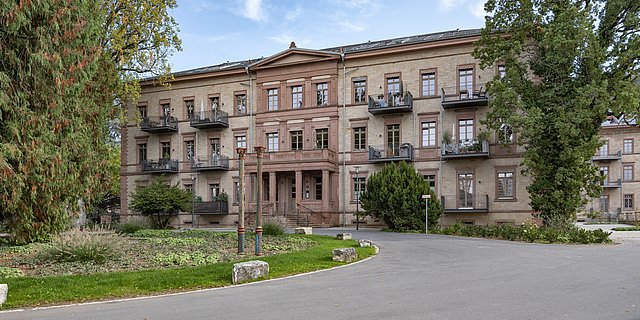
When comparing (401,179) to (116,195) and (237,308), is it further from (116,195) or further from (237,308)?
(116,195)

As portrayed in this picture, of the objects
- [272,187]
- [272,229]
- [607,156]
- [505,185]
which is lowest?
[272,229]

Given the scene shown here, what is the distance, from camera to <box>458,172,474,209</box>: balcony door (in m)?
32.7

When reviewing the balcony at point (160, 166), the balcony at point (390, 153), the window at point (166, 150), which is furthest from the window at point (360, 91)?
the window at point (166, 150)

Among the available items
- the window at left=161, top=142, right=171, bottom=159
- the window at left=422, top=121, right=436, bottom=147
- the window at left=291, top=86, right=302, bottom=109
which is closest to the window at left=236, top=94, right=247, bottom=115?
the window at left=291, top=86, right=302, bottom=109

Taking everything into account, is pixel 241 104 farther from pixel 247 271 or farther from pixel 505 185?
pixel 247 271

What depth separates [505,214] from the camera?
3181cm

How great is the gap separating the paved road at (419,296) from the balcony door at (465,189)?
19673 mm

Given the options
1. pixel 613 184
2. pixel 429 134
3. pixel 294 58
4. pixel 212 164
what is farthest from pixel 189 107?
pixel 613 184

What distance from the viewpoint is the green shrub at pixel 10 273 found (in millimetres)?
10010

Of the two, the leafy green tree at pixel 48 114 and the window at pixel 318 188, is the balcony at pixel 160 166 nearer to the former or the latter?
the window at pixel 318 188

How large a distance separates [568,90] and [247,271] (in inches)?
780

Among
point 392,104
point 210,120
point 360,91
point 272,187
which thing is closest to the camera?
point 392,104

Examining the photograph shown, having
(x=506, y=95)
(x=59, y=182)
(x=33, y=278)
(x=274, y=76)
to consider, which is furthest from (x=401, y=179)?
(x=33, y=278)

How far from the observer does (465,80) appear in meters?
33.2
